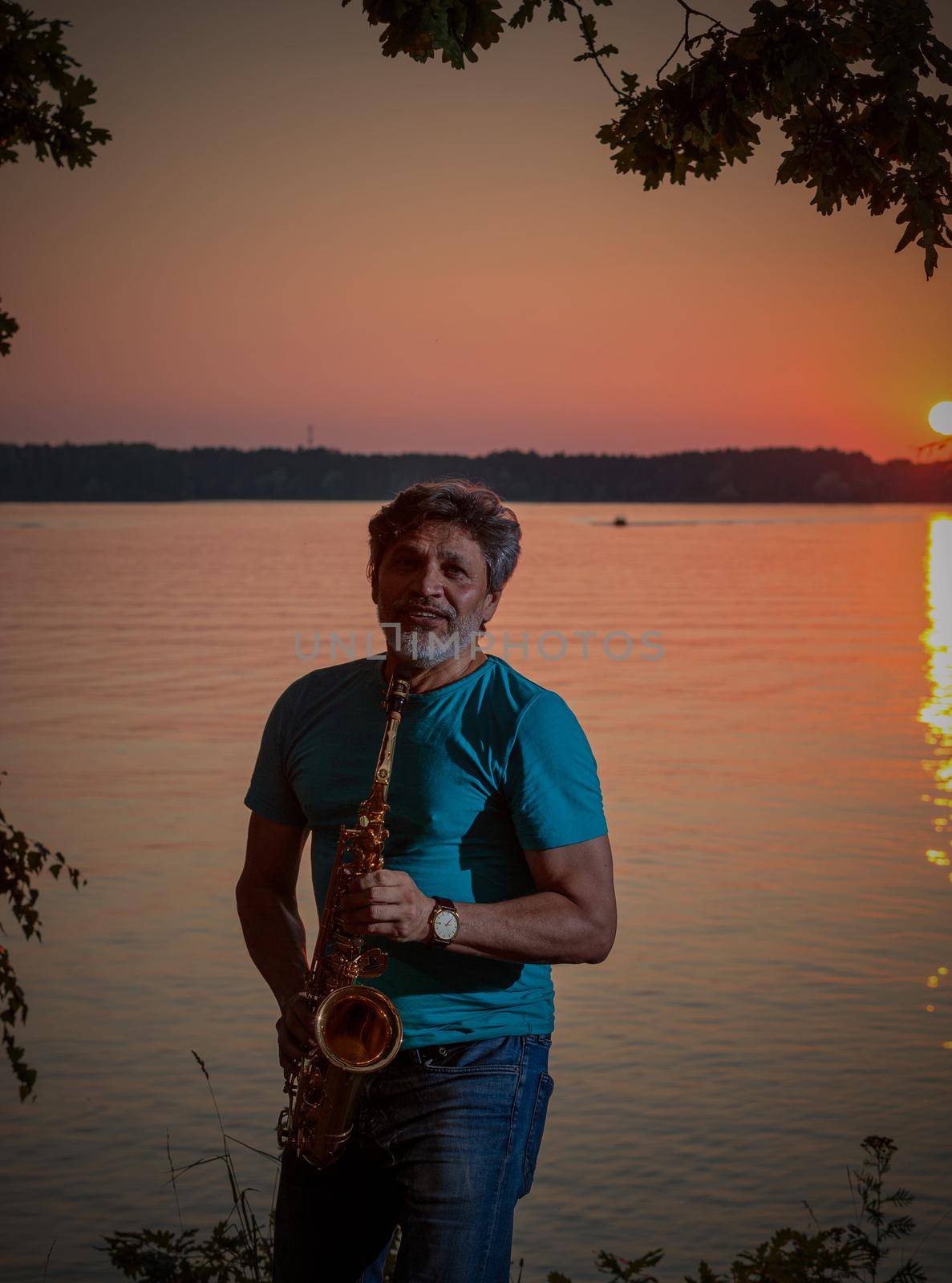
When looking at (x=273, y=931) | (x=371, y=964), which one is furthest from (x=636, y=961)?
(x=371, y=964)

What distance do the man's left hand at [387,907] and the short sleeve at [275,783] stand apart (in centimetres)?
53

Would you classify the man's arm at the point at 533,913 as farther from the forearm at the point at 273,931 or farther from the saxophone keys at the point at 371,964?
the forearm at the point at 273,931

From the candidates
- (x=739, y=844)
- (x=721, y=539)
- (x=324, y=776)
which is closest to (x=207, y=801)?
(x=739, y=844)

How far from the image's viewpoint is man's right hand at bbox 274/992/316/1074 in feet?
10.1

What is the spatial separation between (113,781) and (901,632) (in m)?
22.5

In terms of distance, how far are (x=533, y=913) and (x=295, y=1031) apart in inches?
22.1

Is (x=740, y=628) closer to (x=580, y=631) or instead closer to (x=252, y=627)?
(x=580, y=631)

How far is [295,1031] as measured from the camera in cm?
312

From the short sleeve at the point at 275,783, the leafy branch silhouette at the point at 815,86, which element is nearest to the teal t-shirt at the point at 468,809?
the short sleeve at the point at 275,783

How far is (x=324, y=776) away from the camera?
322cm

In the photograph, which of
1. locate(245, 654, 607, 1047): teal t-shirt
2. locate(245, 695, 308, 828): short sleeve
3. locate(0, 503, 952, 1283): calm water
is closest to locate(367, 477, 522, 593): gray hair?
locate(245, 654, 607, 1047): teal t-shirt

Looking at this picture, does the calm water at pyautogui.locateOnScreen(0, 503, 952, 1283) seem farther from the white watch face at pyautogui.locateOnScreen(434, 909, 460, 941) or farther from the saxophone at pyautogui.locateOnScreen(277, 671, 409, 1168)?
the white watch face at pyautogui.locateOnScreen(434, 909, 460, 941)

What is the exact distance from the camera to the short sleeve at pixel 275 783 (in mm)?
3345

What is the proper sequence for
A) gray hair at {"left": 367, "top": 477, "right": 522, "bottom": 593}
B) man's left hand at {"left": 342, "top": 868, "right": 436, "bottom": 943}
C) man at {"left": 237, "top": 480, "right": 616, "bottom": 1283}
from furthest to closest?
1. gray hair at {"left": 367, "top": 477, "right": 522, "bottom": 593}
2. man at {"left": 237, "top": 480, "right": 616, "bottom": 1283}
3. man's left hand at {"left": 342, "top": 868, "right": 436, "bottom": 943}
